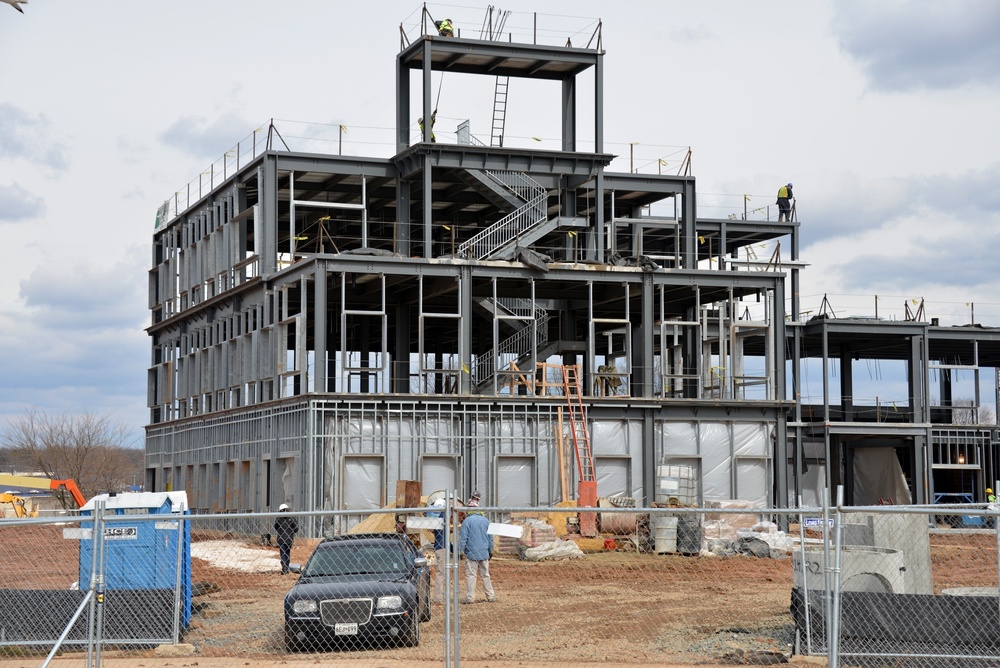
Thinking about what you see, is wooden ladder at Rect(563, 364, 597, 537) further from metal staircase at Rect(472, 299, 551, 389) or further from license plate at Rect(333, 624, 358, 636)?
license plate at Rect(333, 624, 358, 636)

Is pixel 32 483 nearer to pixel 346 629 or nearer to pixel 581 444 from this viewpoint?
pixel 581 444

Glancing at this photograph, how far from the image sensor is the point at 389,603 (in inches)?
→ 611

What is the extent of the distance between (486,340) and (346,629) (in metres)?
42.2

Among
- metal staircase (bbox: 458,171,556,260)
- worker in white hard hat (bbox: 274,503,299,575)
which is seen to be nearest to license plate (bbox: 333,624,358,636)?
worker in white hard hat (bbox: 274,503,299,575)

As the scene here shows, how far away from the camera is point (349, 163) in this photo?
143 ft

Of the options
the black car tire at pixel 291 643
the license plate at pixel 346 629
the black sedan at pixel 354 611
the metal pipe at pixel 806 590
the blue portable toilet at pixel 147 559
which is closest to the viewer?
the metal pipe at pixel 806 590

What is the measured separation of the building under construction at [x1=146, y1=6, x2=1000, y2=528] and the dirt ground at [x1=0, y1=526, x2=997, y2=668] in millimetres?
6978

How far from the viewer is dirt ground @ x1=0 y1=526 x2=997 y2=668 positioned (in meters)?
15.4

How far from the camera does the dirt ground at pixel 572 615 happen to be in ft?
50.5

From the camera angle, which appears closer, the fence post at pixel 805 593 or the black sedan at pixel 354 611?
the fence post at pixel 805 593

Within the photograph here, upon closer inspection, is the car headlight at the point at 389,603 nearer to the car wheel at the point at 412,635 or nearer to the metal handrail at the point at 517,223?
the car wheel at the point at 412,635

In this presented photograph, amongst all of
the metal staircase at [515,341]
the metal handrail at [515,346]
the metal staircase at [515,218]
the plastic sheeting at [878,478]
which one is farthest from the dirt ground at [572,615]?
the plastic sheeting at [878,478]

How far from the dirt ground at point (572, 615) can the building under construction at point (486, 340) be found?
698cm

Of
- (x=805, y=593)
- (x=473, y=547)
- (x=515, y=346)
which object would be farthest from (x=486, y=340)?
(x=805, y=593)
